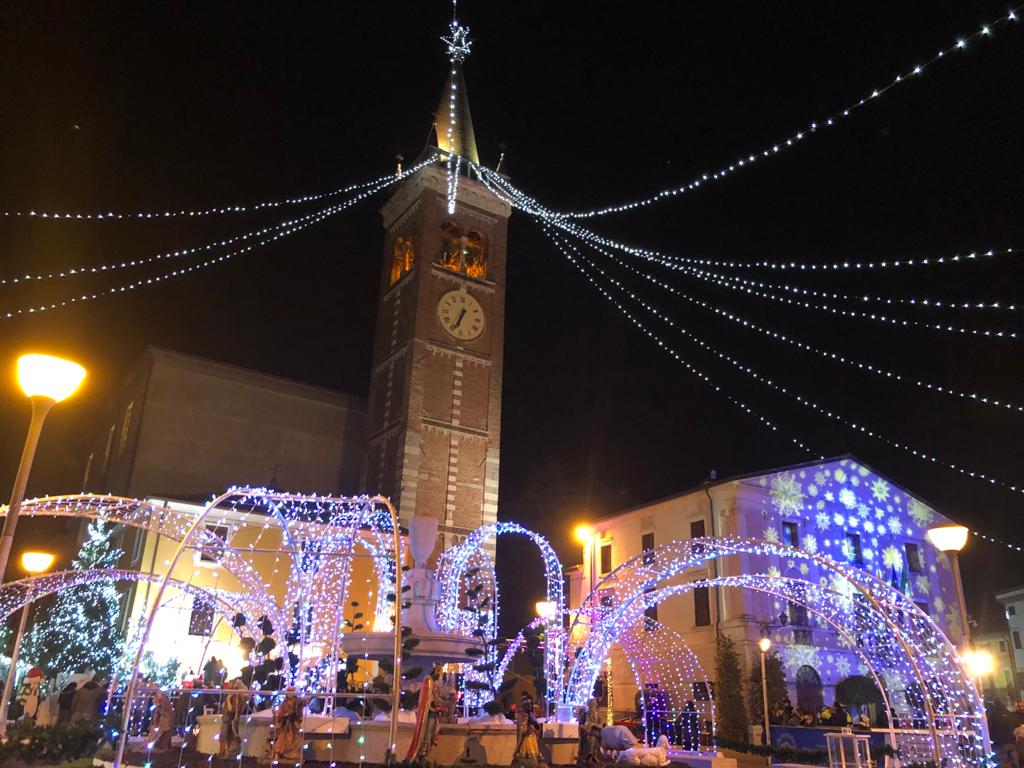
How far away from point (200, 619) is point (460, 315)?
15.4 m

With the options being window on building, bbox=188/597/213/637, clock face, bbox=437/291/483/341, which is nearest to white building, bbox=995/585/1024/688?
clock face, bbox=437/291/483/341

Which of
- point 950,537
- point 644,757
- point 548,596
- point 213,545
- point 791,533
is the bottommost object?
point 644,757

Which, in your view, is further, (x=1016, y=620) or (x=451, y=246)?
(x=1016, y=620)

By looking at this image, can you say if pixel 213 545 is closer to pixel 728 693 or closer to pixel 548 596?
pixel 548 596

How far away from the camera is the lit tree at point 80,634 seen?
24.7 m

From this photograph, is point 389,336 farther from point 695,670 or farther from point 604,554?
point 695,670

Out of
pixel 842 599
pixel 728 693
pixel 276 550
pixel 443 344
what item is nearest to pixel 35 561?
pixel 276 550

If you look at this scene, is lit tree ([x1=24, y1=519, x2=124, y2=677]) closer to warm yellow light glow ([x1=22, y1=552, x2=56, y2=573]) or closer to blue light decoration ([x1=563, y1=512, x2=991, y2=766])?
warm yellow light glow ([x1=22, y1=552, x2=56, y2=573])

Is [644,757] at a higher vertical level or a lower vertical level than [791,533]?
lower

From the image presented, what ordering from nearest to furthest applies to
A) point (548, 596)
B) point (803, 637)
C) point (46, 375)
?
point (46, 375), point (548, 596), point (803, 637)

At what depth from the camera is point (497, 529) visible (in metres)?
19.3

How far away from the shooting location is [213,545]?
17.5 m

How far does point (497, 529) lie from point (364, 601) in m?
12.4

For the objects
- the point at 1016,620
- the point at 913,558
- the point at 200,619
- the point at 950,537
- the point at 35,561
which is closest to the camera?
the point at 950,537
